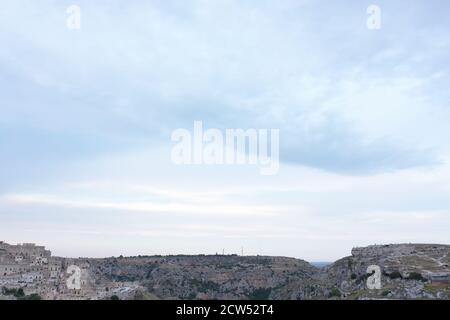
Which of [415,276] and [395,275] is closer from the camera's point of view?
[415,276]

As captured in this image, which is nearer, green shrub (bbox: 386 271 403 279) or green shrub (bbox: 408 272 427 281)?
green shrub (bbox: 408 272 427 281)

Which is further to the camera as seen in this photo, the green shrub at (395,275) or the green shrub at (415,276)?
the green shrub at (395,275)
